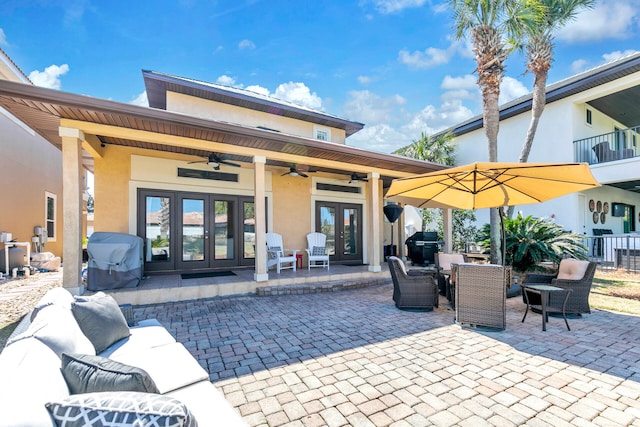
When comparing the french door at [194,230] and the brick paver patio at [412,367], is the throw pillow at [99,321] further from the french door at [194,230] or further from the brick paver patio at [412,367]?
the french door at [194,230]

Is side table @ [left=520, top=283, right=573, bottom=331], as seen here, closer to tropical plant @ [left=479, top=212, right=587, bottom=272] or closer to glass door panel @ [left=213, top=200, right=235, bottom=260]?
tropical plant @ [left=479, top=212, right=587, bottom=272]

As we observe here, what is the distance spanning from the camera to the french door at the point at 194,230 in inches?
289

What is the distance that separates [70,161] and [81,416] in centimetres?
524

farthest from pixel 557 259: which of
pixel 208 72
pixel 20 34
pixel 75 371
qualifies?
pixel 20 34

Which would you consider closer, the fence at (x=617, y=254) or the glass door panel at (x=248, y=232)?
the glass door panel at (x=248, y=232)

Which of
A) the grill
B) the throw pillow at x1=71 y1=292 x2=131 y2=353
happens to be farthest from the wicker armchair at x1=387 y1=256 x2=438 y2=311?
the grill

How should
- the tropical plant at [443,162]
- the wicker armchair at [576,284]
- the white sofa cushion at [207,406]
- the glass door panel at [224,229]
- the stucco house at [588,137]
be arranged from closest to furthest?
the white sofa cushion at [207,406] → the wicker armchair at [576,284] → the glass door panel at [224,229] → the stucco house at [588,137] → the tropical plant at [443,162]

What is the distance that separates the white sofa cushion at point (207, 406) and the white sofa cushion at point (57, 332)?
2.34 feet

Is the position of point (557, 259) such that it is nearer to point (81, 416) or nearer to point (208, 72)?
point (81, 416)

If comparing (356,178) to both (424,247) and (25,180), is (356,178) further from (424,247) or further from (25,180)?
(25,180)

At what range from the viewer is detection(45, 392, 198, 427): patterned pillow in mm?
1099

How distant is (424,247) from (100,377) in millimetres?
10323

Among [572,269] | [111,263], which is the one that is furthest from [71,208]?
[572,269]

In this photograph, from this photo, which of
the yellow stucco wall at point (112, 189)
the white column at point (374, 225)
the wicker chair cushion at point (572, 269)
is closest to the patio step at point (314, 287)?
the white column at point (374, 225)
